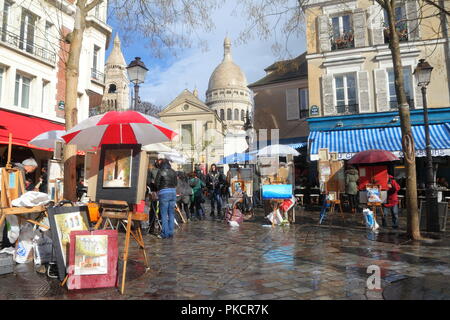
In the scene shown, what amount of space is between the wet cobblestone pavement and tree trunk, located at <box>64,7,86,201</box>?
1459 mm

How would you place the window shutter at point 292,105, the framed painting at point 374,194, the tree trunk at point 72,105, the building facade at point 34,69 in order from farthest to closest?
the window shutter at point 292,105 → the building facade at point 34,69 → the framed painting at point 374,194 → the tree trunk at point 72,105

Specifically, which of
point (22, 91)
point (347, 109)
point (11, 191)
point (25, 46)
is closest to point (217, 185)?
point (11, 191)

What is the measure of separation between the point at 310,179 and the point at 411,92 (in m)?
5.81

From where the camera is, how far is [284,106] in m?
18.7

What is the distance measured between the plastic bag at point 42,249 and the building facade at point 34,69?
7.56 metres

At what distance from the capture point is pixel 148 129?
5098 mm

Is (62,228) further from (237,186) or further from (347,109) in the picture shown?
(347,109)

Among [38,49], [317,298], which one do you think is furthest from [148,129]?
[38,49]

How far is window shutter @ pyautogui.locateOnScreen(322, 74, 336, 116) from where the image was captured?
15109 mm

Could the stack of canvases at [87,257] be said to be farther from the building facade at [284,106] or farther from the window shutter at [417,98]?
the window shutter at [417,98]

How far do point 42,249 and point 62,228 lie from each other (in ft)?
3.45

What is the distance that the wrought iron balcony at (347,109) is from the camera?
586 inches

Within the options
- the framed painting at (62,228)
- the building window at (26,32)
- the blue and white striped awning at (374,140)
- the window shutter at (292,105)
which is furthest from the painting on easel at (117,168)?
the window shutter at (292,105)
